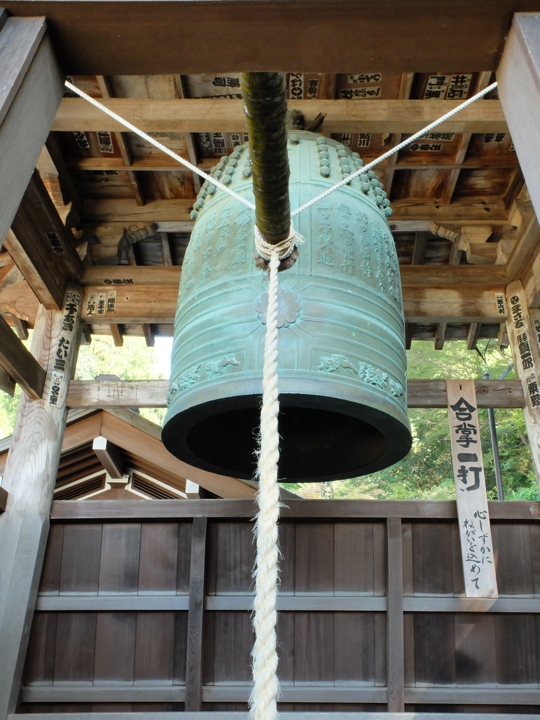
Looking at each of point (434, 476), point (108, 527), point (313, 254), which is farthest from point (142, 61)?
point (434, 476)

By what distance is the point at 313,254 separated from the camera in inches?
81.2

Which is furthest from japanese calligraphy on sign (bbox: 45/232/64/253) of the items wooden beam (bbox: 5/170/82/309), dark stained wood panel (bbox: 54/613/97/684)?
dark stained wood panel (bbox: 54/613/97/684)

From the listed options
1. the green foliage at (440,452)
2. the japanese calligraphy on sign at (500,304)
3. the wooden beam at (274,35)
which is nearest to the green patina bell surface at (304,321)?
the wooden beam at (274,35)

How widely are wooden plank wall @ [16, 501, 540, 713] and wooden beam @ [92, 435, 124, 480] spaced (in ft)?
4.12

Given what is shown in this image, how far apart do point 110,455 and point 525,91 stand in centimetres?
466

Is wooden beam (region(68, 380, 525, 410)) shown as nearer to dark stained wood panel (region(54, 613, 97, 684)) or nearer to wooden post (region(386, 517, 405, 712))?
wooden post (region(386, 517, 405, 712))

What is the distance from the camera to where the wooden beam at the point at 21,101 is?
1.26m

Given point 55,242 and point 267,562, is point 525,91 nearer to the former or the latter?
point 267,562

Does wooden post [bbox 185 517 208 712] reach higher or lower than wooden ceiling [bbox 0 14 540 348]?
lower

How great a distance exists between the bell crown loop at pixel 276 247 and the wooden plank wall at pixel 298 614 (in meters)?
2.40

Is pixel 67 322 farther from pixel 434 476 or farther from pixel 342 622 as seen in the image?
pixel 434 476

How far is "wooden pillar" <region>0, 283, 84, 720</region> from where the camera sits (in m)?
3.39

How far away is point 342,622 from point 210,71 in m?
3.07

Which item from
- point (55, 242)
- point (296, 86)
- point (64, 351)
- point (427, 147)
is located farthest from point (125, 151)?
point (427, 147)
